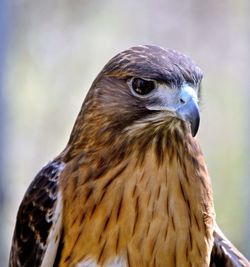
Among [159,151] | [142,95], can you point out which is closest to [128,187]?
[159,151]

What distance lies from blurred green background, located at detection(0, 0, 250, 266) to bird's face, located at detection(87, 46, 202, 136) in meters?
3.84

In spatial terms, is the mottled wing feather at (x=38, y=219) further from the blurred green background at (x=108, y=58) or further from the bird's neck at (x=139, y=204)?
the blurred green background at (x=108, y=58)

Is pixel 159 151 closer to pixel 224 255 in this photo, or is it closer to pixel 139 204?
pixel 139 204

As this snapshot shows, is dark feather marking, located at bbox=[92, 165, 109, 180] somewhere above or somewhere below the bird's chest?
above

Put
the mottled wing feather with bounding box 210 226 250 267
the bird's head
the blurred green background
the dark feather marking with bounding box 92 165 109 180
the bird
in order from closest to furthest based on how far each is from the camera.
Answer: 1. the bird's head
2. the bird
3. the dark feather marking with bounding box 92 165 109 180
4. the mottled wing feather with bounding box 210 226 250 267
5. the blurred green background

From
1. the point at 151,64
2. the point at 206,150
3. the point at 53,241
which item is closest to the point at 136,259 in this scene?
the point at 53,241

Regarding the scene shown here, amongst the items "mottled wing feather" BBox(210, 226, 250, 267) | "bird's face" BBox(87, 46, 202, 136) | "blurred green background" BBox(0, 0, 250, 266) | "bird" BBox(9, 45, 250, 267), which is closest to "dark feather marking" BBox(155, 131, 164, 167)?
"bird" BBox(9, 45, 250, 267)

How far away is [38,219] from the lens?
539 centimetres

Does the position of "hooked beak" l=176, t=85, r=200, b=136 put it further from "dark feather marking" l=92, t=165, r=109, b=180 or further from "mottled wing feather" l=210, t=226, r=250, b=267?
"mottled wing feather" l=210, t=226, r=250, b=267

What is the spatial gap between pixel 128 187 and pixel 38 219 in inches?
17.2

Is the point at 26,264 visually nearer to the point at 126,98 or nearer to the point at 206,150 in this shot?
the point at 126,98

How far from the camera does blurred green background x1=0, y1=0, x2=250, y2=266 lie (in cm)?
985

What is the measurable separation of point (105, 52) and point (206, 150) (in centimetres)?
118

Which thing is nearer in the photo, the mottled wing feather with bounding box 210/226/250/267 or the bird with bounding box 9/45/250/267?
the bird with bounding box 9/45/250/267
